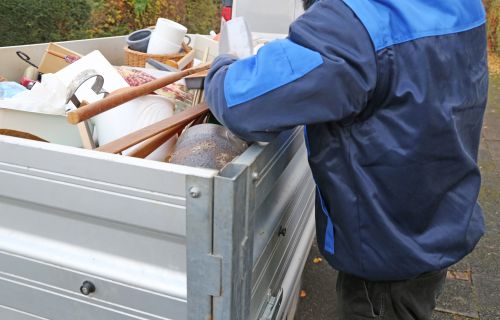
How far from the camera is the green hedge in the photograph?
5.24 m

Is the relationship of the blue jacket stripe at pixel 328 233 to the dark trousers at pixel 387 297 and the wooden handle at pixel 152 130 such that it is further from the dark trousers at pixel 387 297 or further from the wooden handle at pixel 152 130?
the wooden handle at pixel 152 130

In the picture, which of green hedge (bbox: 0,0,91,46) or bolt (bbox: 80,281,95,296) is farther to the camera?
green hedge (bbox: 0,0,91,46)

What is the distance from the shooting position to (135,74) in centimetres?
212

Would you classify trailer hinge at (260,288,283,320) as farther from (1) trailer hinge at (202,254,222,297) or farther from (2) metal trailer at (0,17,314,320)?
(1) trailer hinge at (202,254,222,297)

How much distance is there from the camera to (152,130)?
1.42m

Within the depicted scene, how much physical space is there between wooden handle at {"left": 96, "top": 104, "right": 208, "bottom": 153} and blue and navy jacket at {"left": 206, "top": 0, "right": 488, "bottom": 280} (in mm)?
194

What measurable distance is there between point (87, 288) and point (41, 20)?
503cm

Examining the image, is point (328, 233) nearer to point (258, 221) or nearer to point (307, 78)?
point (258, 221)

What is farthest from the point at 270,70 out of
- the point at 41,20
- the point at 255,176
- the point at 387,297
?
the point at 41,20

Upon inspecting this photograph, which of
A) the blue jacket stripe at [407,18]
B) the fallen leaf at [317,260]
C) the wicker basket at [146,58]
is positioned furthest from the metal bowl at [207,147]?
the fallen leaf at [317,260]

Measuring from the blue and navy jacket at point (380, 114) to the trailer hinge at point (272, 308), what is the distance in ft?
0.71

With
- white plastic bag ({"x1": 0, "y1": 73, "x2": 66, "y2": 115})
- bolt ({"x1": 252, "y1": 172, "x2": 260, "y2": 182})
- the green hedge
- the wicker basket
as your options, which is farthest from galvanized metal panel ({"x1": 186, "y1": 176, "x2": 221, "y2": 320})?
the green hedge

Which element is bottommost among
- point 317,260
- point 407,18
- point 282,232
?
point 317,260

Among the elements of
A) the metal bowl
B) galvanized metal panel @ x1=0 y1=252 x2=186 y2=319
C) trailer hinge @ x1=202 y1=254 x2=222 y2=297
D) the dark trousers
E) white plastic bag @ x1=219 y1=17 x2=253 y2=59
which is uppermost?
white plastic bag @ x1=219 y1=17 x2=253 y2=59
